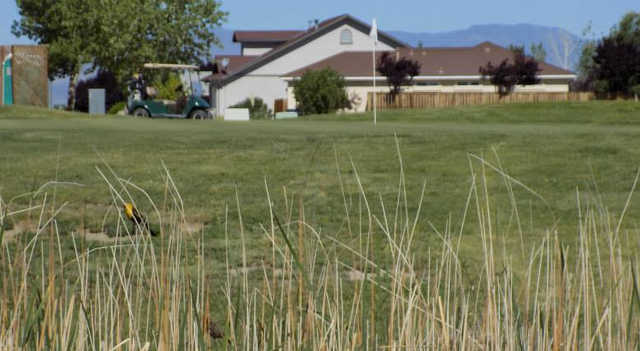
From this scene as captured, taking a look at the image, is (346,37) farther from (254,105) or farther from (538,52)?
(538,52)

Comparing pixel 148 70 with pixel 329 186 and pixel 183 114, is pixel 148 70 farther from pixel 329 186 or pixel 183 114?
pixel 329 186

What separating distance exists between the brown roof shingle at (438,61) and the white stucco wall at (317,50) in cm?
223

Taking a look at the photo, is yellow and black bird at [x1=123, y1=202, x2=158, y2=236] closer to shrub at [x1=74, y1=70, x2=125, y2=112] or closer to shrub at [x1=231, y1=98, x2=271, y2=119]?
shrub at [x1=231, y1=98, x2=271, y2=119]

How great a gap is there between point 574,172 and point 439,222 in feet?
9.43

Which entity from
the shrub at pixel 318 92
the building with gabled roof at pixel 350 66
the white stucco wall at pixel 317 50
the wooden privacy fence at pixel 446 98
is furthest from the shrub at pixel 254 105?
the wooden privacy fence at pixel 446 98

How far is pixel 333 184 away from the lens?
29.3ft

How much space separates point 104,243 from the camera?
6719 mm

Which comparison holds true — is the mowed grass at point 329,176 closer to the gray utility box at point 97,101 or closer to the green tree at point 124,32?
the gray utility box at point 97,101

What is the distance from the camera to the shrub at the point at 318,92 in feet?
125

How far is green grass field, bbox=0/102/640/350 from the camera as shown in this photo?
22.0ft

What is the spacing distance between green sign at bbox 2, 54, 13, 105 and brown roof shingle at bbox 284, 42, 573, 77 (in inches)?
725

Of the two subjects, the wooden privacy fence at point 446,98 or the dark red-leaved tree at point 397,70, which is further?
the dark red-leaved tree at point 397,70

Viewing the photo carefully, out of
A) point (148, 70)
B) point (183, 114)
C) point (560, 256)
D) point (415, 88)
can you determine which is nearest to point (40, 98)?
point (183, 114)

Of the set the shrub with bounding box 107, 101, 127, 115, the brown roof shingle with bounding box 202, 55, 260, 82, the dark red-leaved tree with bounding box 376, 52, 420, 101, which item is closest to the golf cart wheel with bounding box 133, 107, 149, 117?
the dark red-leaved tree with bounding box 376, 52, 420, 101
